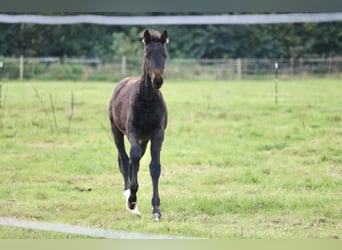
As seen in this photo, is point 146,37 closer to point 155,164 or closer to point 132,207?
point 155,164

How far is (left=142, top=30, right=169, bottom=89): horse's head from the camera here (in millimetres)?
4148

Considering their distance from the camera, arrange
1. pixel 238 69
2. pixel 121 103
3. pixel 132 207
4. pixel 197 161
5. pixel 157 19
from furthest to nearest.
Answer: pixel 238 69 → pixel 157 19 → pixel 197 161 → pixel 121 103 → pixel 132 207

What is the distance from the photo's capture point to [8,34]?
6090 millimetres

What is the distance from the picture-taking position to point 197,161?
5.58 meters

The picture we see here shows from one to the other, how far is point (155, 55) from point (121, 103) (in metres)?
0.73

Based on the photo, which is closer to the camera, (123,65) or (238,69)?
(238,69)

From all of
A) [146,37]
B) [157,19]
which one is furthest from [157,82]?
[157,19]

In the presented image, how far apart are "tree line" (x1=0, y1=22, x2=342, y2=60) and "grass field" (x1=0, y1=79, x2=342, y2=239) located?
29cm

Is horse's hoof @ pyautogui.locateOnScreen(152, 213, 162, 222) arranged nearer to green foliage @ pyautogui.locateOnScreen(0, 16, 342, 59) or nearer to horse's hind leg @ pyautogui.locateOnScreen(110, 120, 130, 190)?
horse's hind leg @ pyautogui.locateOnScreen(110, 120, 130, 190)

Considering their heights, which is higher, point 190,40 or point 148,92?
point 190,40

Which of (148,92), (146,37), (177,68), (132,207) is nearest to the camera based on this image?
(146,37)

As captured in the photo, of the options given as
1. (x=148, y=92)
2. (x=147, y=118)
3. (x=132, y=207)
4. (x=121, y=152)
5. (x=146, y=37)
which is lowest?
(x=132, y=207)

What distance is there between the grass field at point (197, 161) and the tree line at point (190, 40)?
0.95 ft

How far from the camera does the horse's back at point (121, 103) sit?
474cm
